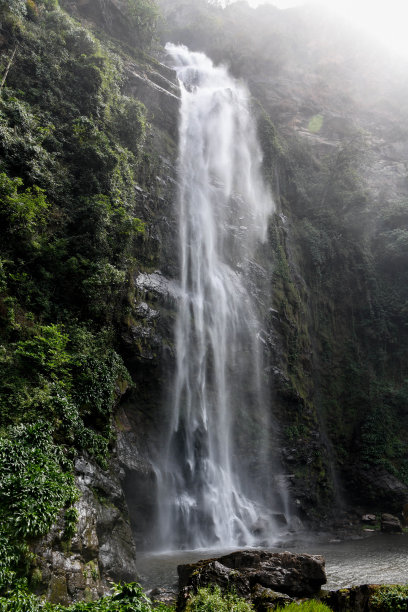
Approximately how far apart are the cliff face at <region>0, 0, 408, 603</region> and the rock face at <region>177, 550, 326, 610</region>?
2.10 metres

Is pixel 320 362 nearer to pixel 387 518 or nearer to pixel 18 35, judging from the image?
pixel 387 518

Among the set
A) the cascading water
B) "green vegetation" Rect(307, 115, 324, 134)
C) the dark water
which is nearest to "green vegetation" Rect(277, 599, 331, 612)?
the dark water

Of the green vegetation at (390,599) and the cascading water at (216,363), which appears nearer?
the green vegetation at (390,599)

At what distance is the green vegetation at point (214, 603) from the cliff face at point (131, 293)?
7.86 feet

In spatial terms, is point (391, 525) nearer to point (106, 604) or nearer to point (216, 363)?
point (216, 363)

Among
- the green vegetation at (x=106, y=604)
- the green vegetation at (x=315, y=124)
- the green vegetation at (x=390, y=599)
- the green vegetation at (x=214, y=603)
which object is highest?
the green vegetation at (x=315, y=124)

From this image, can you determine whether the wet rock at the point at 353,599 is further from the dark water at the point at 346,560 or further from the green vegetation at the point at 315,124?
the green vegetation at the point at 315,124

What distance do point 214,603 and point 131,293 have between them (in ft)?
37.2

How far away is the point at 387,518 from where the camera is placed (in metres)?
18.1

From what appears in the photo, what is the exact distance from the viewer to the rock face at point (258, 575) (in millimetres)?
Result: 7180

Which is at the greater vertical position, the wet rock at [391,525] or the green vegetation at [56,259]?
the green vegetation at [56,259]

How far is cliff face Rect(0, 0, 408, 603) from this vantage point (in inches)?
359

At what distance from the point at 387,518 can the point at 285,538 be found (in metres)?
5.73

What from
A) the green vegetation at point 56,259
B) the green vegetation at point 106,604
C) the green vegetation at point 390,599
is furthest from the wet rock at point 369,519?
the green vegetation at point 106,604
